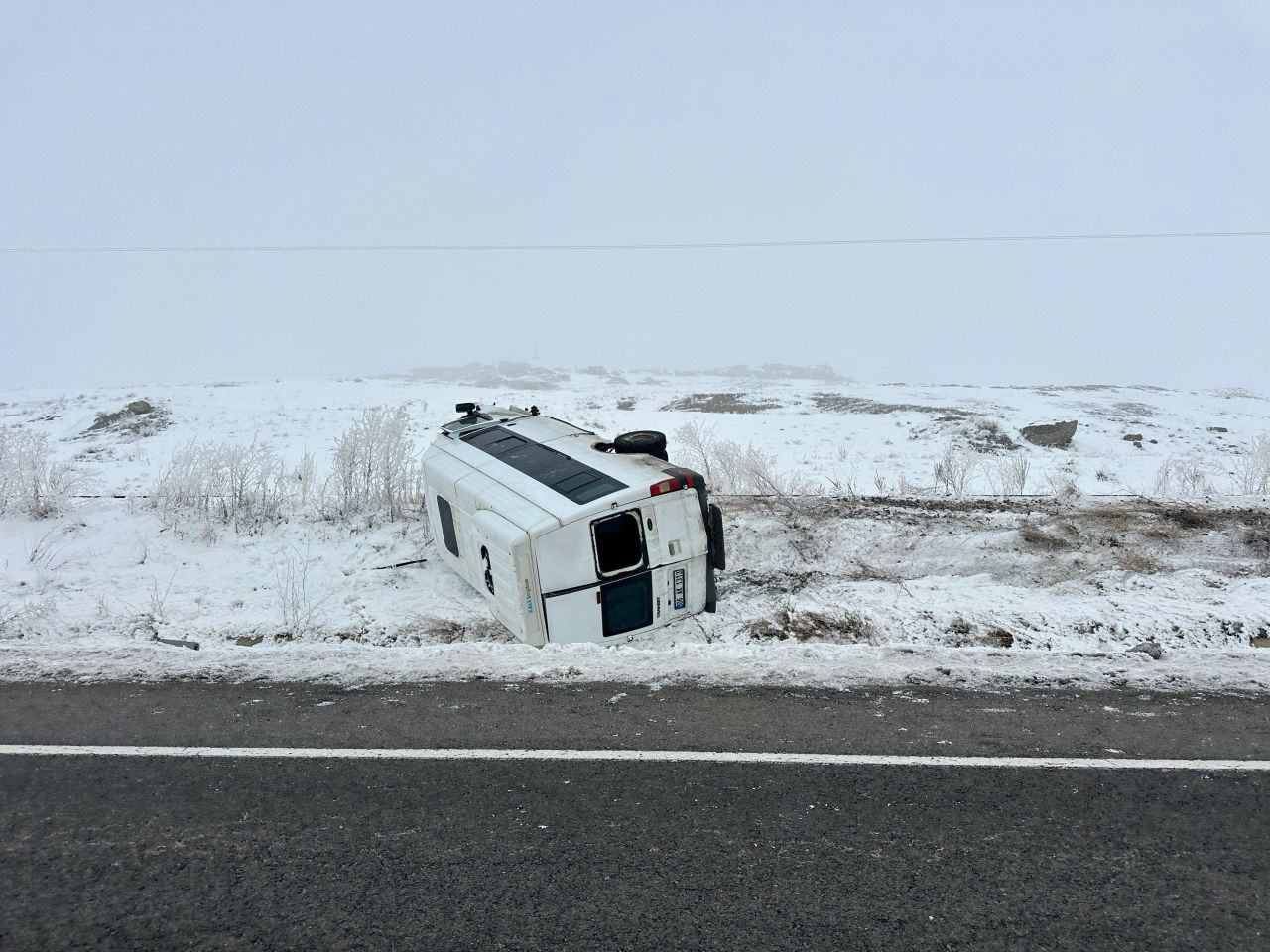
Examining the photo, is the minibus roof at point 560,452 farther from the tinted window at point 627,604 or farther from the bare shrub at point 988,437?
the bare shrub at point 988,437

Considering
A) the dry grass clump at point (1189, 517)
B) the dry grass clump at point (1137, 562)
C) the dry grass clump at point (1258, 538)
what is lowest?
the dry grass clump at point (1137, 562)

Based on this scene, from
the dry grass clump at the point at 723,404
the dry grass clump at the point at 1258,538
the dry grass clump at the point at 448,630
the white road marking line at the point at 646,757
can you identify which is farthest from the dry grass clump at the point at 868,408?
the white road marking line at the point at 646,757

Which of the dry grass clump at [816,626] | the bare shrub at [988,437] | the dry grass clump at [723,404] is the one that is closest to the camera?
the dry grass clump at [816,626]

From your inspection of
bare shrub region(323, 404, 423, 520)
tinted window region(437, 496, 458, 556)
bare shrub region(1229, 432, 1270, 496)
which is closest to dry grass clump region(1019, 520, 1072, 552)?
bare shrub region(1229, 432, 1270, 496)

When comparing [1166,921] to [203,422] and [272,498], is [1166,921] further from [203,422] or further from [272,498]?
[203,422]

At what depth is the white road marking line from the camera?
5.36 metres

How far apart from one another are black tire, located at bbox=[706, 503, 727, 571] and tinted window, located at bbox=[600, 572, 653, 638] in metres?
0.92

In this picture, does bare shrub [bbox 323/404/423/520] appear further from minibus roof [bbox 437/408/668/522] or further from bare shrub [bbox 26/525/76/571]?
bare shrub [bbox 26/525/76/571]

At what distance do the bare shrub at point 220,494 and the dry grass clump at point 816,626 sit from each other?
7.88 meters

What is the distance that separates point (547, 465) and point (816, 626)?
12.4 ft

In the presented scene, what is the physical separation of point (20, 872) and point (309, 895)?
1.75 m

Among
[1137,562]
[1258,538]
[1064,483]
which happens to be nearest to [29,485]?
[1137,562]

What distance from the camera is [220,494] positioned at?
1206cm

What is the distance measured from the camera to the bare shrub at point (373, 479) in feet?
40.5
